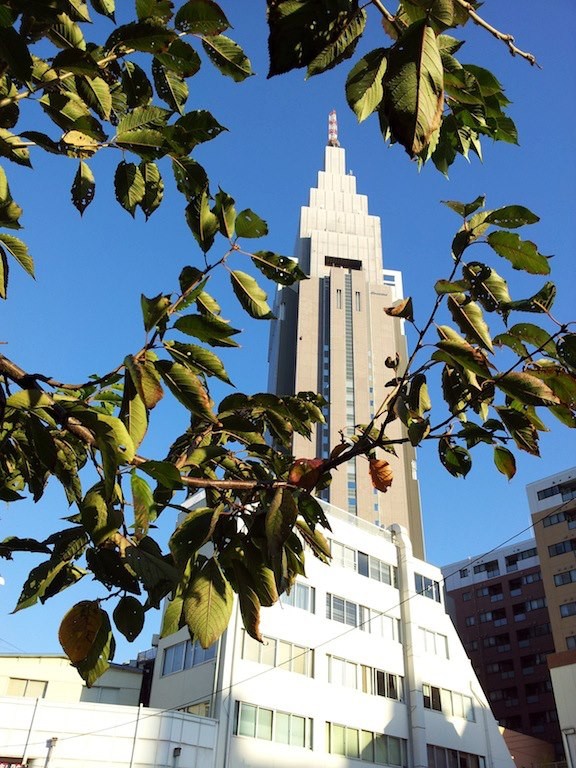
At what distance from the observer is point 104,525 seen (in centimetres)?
175

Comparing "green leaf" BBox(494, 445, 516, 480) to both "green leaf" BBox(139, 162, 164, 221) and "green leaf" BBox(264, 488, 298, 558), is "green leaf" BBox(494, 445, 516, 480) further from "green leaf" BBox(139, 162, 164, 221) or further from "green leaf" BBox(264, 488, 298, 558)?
"green leaf" BBox(139, 162, 164, 221)

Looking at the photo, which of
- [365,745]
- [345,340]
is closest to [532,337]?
[365,745]

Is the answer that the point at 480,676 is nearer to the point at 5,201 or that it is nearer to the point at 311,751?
the point at 311,751

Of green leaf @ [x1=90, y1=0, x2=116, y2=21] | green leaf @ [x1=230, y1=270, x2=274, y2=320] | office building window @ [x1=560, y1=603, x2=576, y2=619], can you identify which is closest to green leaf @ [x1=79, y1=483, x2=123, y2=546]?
green leaf @ [x1=230, y1=270, x2=274, y2=320]

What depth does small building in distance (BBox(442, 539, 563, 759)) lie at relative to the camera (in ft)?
160

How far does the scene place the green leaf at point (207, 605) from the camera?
1.75 metres

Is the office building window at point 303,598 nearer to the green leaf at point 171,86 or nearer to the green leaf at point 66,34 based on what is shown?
the green leaf at point 171,86

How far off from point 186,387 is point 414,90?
103cm

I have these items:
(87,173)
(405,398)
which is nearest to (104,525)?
(405,398)

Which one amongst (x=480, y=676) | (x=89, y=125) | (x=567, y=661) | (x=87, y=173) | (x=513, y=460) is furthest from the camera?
(x=480, y=676)

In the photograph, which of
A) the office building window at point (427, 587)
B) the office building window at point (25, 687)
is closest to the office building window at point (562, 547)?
the office building window at point (427, 587)

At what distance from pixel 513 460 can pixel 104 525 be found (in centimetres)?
131

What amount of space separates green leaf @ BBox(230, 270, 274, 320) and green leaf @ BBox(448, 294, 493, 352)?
0.58 m

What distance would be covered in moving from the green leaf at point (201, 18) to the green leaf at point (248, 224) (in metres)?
0.49
